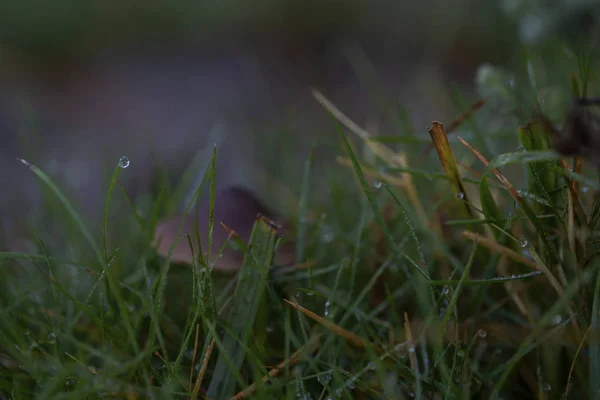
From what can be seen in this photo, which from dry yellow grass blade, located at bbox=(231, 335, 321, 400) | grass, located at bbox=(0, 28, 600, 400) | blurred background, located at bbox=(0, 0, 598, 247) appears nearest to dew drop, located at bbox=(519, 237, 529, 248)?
grass, located at bbox=(0, 28, 600, 400)

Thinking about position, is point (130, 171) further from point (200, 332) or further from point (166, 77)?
point (166, 77)

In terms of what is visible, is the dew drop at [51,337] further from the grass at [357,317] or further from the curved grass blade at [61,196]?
the curved grass blade at [61,196]

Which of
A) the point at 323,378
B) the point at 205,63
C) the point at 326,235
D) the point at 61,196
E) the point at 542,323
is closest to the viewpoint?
the point at 542,323

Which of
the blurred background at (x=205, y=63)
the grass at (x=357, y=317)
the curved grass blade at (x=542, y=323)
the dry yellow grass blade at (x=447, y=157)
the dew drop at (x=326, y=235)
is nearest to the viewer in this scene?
the curved grass blade at (x=542, y=323)

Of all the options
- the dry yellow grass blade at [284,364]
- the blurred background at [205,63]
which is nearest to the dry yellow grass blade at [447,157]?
the dry yellow grass blade at [284,364]

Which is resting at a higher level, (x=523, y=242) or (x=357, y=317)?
(x=523, y=242)

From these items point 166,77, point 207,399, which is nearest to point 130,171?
point 207,399

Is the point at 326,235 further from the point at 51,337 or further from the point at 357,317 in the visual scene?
the point at 51,337

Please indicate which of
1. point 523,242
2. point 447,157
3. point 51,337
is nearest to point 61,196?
point 51,337
